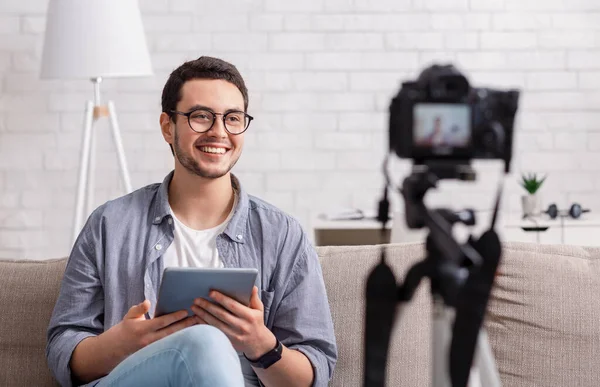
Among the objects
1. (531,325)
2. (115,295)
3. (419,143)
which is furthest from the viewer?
(531,325)

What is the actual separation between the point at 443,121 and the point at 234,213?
115cm

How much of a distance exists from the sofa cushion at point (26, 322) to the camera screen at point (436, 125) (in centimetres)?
147

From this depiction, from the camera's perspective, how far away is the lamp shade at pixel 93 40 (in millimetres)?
3551

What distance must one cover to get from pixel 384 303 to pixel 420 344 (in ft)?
3.87

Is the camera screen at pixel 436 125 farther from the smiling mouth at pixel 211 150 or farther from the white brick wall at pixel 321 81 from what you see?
the white brick wall at pixel 321 81

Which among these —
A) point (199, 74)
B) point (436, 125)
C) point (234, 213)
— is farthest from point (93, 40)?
point (436, 125)

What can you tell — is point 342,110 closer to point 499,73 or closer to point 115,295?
point 499,73

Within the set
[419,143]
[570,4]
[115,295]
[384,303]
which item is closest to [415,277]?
[384,303]

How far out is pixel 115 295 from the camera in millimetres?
2012

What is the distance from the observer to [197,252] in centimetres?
208

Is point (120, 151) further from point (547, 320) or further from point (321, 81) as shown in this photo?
point (547, 320)

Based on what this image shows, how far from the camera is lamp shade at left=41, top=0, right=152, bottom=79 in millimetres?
3551

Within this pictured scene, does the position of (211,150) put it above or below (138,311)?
above

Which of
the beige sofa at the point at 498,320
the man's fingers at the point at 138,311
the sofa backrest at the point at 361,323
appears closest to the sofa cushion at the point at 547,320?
the beige sofa at the point at 498,320
